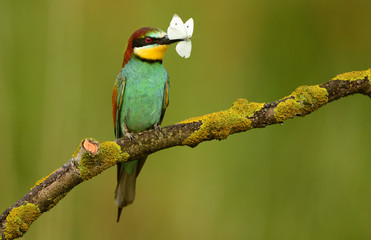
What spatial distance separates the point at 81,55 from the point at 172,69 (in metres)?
0.56

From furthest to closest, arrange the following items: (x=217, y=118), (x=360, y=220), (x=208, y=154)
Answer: (x=208, y=154), (x=360, y=220), (x=217, y=118)

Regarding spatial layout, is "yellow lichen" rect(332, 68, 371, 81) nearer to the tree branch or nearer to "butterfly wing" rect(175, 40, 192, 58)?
the tree branch

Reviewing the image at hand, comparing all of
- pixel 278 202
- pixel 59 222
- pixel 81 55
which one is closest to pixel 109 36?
pixel 81 55

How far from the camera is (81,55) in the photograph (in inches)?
126

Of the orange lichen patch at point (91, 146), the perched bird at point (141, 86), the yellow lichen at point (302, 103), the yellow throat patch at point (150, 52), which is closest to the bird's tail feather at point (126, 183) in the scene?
the perched bird at point (141, 86)

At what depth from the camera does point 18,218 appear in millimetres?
1691

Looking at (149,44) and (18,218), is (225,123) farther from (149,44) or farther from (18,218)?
(149,44)

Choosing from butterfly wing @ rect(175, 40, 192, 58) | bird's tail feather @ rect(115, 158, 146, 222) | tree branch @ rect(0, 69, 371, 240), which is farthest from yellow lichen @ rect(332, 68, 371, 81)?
bird's tail feather @ rect(115, 158, 146, 222)

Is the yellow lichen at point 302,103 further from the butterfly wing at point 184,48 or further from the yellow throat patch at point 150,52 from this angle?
the yellow throat patch at point 150,52

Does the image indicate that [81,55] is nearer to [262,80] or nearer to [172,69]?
[172,69]

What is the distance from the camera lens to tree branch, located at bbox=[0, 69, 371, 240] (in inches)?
67.5

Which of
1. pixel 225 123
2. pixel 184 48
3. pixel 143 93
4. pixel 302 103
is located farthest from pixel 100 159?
pixel 143 93

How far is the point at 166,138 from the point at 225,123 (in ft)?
0.70

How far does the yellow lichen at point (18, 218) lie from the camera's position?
169 centimetres
